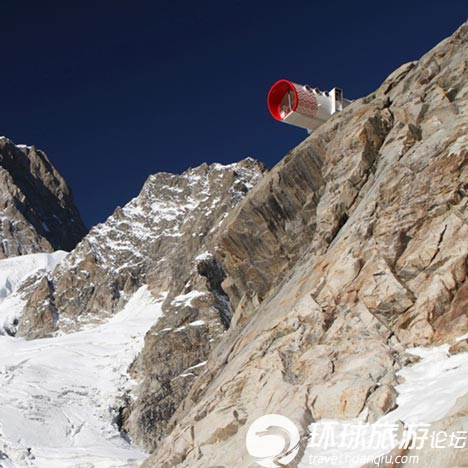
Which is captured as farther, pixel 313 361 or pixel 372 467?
pixel 313 361

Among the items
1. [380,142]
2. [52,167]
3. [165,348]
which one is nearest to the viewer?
[380,142]

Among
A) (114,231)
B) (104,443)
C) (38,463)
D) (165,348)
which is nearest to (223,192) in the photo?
(114,231)

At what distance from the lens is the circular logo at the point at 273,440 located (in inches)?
477

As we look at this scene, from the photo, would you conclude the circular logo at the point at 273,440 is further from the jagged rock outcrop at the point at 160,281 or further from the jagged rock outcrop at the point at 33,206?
the jagged rock outcrop at the point at 33,206

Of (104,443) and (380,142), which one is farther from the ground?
(380,142)

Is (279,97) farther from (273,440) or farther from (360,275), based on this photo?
(273,440)

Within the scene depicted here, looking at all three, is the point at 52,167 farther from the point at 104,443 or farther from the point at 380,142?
the point at 380,142

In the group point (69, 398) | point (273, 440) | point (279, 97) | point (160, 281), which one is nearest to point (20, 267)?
point (160, 281)

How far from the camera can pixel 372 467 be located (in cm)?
1026

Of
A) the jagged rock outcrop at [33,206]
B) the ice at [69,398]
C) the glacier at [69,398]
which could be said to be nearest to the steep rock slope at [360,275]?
the glacier at [69,398]

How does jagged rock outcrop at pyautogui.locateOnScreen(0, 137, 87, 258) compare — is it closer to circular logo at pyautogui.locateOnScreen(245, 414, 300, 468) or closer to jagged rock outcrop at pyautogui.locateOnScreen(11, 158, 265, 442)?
jagged rock outcrop at pyautogui.locateOnScreen(11, 158, 265, 442)

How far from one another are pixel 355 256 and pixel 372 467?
23.4 feet

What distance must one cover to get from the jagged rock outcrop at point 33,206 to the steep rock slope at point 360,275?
405 ft

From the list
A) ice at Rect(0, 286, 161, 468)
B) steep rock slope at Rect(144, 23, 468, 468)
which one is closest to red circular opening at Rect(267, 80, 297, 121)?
steep rock slope at Rect(144, 23, 468, 468)
